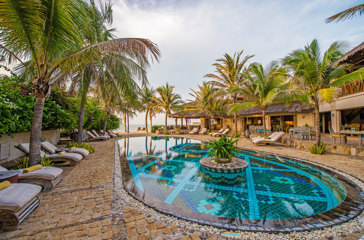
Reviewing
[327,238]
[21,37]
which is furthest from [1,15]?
[327,238]

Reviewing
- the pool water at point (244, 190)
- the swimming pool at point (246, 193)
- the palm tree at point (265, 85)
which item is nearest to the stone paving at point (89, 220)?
the swimming pool at point (246, 193)

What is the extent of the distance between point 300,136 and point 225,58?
31.9 ft

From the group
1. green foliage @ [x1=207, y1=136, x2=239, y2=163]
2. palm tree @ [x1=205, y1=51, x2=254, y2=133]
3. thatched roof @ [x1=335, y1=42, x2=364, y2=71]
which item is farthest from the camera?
palm tree @ [x1=205, y1=51, x2=254, y2=133]

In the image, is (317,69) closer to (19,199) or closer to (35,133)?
(19,199)

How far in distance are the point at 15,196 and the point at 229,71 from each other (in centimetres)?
1616

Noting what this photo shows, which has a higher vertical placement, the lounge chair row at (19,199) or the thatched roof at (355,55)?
the thatched roof at (355,55)

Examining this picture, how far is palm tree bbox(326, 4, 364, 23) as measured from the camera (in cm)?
493

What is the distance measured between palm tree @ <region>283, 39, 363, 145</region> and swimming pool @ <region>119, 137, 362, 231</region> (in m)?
3.68

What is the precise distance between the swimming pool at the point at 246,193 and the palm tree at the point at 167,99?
15.6m

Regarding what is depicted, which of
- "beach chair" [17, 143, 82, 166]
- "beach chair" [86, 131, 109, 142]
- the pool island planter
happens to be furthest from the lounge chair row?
"beach chair" [86, 131, 109, 142]

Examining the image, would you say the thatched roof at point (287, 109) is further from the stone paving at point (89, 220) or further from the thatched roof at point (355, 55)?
the stone paving at point (89, 220)

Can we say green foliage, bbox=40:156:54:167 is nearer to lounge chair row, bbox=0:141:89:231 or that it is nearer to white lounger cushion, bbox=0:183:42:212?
lounge chair row, bbox=0:141:89:231

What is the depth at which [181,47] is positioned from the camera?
51.1 feet

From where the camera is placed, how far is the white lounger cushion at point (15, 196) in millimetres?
2287
